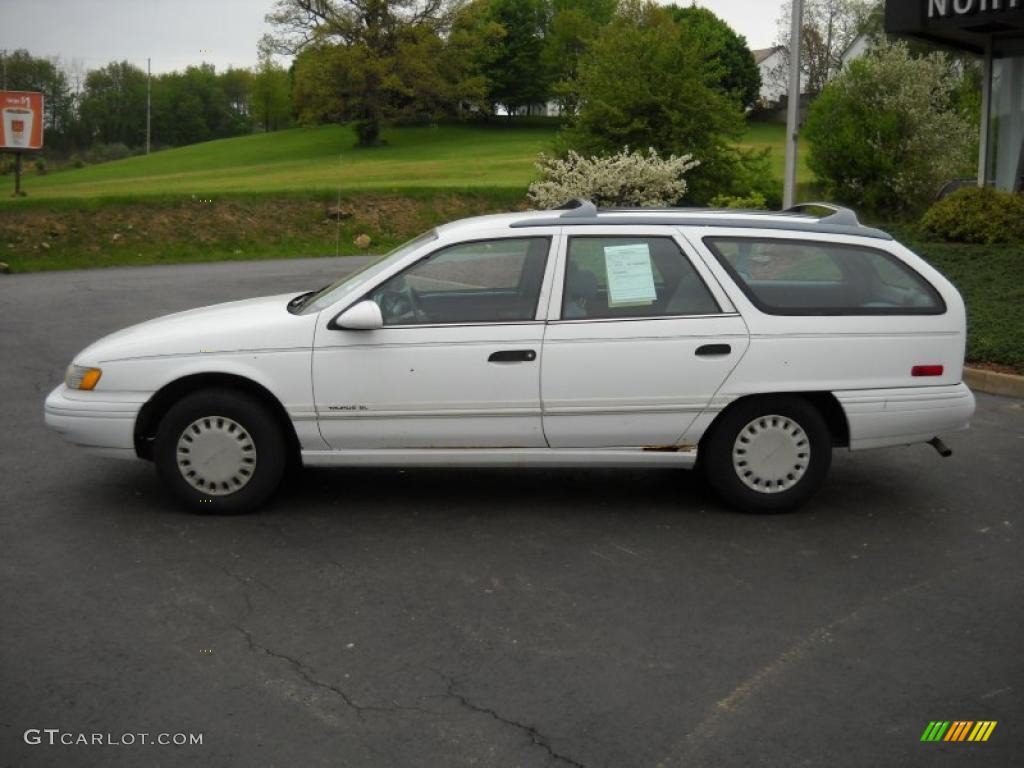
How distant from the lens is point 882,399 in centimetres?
689

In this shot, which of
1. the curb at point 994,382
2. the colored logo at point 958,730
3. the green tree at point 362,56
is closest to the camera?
the colored logo at point 958,730

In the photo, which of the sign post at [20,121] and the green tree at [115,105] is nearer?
the sign post at [20,121]

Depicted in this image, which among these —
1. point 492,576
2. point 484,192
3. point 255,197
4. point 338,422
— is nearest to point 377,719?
point 492,576

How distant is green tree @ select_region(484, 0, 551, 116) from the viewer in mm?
89125

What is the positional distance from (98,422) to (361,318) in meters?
1.59

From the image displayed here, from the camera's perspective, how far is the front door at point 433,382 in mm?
6672

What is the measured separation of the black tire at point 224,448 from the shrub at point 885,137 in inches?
799

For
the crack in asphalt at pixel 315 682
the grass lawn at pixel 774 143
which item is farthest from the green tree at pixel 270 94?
the crack in asphalt at pixel 315 682

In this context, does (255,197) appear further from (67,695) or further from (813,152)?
(67,695)

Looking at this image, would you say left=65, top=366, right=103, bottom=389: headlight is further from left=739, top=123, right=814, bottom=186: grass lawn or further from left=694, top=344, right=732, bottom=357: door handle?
left=739, top=123, right=814, bottom=186: grass lawn

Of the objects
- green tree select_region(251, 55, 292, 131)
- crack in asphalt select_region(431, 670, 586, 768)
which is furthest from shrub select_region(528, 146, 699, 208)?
green tree select_region(251, 55, 292, 131)

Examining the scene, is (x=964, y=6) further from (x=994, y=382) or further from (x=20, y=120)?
(x=20, y=120)

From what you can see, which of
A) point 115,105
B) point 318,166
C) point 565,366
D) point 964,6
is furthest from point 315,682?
point 115,105

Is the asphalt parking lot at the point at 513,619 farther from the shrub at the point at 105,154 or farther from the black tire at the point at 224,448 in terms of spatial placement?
the shrub at the point at 105,154
